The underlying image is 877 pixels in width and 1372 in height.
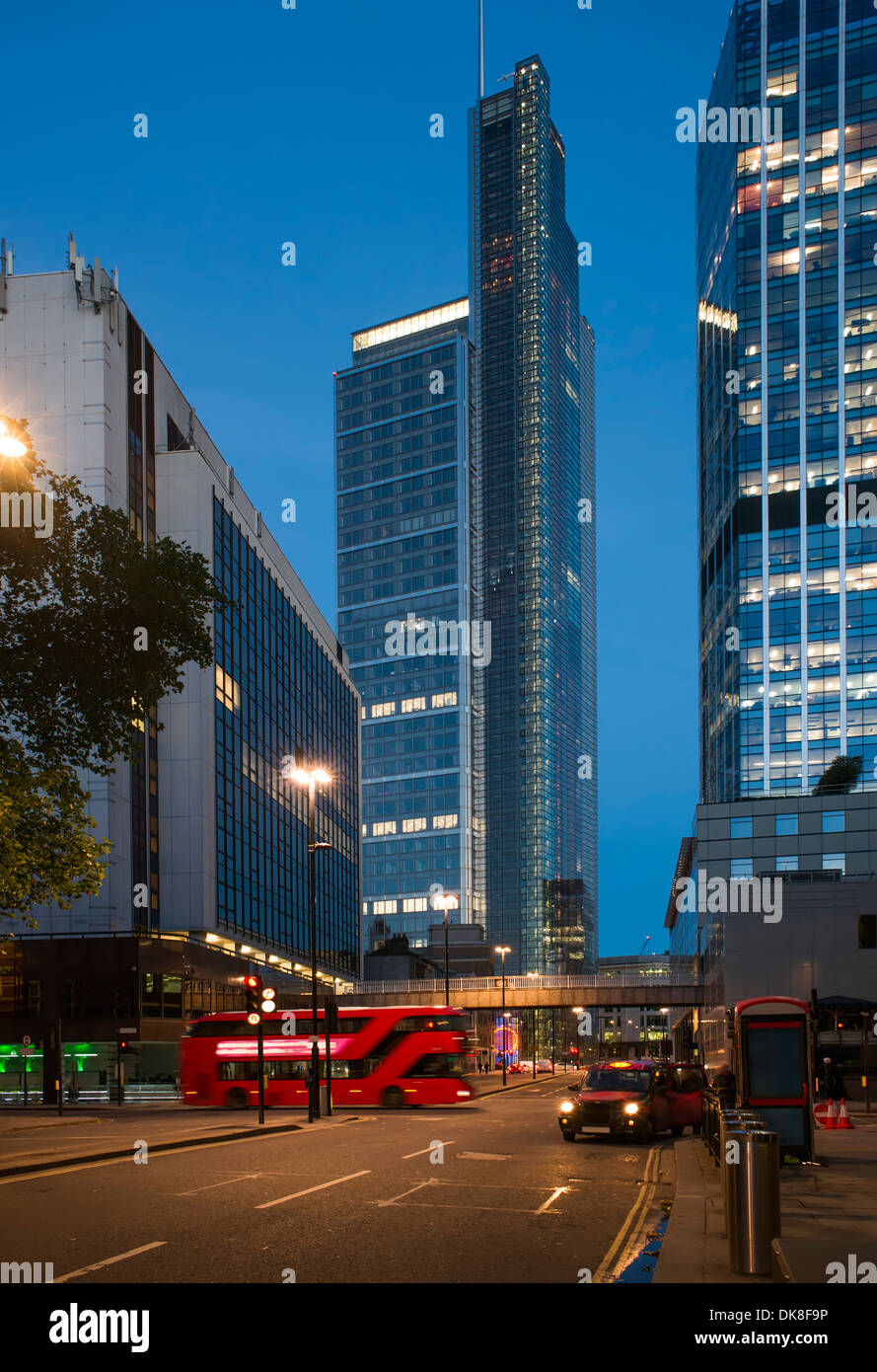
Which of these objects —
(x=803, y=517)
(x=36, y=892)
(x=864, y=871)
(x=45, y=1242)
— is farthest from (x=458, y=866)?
(x=45, y=1242)

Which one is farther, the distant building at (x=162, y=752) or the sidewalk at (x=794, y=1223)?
the distant building at (x=162, y=752)

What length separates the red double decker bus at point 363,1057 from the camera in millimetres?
42688

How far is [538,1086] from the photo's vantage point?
2591 inches

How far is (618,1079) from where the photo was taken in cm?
2617

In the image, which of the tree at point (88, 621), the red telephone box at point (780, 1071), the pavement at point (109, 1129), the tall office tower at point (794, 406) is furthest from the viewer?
the tall office tower at point (794, 406)

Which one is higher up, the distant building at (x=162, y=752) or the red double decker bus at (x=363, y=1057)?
the distant building at (x=162, y=752)

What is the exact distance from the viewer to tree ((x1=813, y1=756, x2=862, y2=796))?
9693cm

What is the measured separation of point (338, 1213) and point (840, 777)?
307ft

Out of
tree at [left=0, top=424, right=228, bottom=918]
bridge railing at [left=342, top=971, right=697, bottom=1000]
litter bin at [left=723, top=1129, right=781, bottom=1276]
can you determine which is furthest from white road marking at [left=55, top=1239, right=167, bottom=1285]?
bridge railing at [left=342, top=971, right=697, bottom=1000]

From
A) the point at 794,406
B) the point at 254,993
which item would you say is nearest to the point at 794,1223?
the point at 254,993

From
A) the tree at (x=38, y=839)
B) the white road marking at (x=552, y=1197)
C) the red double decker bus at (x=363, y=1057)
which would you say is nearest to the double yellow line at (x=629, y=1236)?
the white road marking at (x=552, y=1197)

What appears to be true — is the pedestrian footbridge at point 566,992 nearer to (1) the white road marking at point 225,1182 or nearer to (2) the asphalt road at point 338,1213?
(2) the asphalt road at point 338,1213

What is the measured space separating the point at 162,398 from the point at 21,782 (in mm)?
55730

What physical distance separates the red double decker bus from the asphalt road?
19.2 meters
